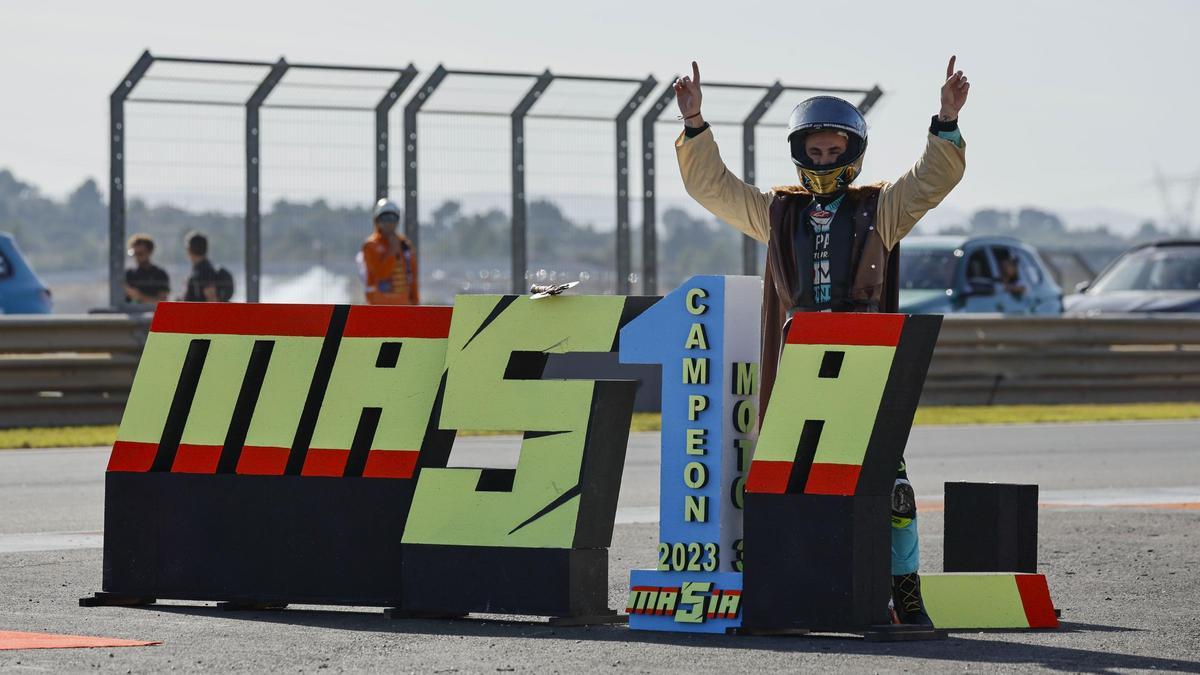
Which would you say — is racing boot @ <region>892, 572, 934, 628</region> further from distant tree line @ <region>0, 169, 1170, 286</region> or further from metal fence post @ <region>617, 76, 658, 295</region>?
metal fence post @ <region>617, 76, 658, 295</region>

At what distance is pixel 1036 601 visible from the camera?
7.48 m

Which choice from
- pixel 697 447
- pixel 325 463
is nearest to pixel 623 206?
pixel 325 463

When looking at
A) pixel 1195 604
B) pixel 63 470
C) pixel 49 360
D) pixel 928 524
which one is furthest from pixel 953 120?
pixel 49 360

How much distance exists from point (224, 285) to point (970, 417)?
23.9 feet

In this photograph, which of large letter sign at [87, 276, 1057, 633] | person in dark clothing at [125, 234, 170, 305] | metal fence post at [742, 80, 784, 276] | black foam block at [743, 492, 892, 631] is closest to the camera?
black foam block at [743, 492, 892, 631]

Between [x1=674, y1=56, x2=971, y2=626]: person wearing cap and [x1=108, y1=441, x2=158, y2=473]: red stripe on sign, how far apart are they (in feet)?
7.75

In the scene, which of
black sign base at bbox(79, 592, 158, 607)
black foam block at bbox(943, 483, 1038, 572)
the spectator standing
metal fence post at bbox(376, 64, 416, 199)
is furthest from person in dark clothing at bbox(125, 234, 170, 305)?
black foam block at bbox(943, 483, 1038, 572)

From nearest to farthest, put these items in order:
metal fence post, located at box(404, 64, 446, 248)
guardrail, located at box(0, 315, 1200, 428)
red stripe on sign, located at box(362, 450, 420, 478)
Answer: red stripe on sign, located at box(362, 450, 420, 478) < guardrail, located at box(0, 315, 1200, 428) < metal fence post, located at box(404, 64, 446, 248)

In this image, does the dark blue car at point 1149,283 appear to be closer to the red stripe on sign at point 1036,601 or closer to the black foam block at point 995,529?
the black foam block at point 995,529

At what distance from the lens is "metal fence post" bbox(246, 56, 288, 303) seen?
733 inches

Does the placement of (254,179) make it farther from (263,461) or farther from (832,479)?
(832,479)

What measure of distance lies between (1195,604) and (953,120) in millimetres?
2189

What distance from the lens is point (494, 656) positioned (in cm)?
659

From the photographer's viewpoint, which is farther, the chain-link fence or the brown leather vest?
the chain-link fence
